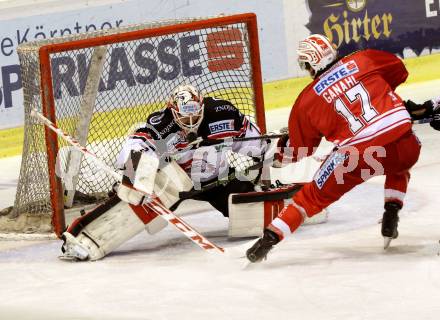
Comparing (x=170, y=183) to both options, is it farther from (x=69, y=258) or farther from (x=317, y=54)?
(x=317, y=54)

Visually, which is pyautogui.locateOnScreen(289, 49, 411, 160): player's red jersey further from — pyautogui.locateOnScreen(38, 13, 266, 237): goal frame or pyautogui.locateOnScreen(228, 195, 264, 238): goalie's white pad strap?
pyautogui.locateOnScreen(38, 13, 266, 237): goal frame

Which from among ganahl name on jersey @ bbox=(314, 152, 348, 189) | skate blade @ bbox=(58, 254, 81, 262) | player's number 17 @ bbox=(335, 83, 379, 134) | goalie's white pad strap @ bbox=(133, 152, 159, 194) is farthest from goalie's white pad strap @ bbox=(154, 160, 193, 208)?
player's number 17 @ bbox=(335, 83, 379, 134)

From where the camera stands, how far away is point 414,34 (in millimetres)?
8367

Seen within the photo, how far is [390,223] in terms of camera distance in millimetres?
4379

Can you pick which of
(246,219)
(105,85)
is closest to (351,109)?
(246,219)

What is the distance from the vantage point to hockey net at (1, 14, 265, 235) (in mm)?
5129

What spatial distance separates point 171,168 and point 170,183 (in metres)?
0.06

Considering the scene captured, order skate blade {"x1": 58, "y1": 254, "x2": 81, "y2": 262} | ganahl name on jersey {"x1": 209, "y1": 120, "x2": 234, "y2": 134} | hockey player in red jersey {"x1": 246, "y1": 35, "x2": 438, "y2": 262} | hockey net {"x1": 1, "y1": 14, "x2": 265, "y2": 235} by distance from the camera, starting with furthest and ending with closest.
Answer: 1. hockey net {"x1": 1, "y1": 14, "x2": 265, "y2": 235}
2. ganahl name on jersey {"x1": 209, "y1": 120, "x2": 234, "y2": 134}
3. skate blade {"x1": 58, "y1": 254, "x2": 81, "y2": 262}
4. hockey player in red jersey {"x1": 246, "y1": 35, "x2": 438, "y2": 262}

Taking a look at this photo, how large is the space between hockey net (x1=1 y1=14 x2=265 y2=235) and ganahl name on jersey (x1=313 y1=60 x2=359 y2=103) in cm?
126

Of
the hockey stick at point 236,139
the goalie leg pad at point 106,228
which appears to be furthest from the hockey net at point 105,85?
the hockey stick at point 236,139

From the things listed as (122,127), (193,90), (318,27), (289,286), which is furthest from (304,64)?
(318,27)

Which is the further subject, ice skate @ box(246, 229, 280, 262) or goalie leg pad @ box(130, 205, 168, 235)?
goalie leg pad @ box(130, 205, 168, 235)

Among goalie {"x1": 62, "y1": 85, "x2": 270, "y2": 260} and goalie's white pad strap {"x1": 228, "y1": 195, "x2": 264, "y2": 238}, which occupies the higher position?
goalie {"x1": 62, "y1": 85, "x2": 270, "y2": 260}

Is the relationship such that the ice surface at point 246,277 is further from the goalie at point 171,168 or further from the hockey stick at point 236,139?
the hockey stick at point 236,139
